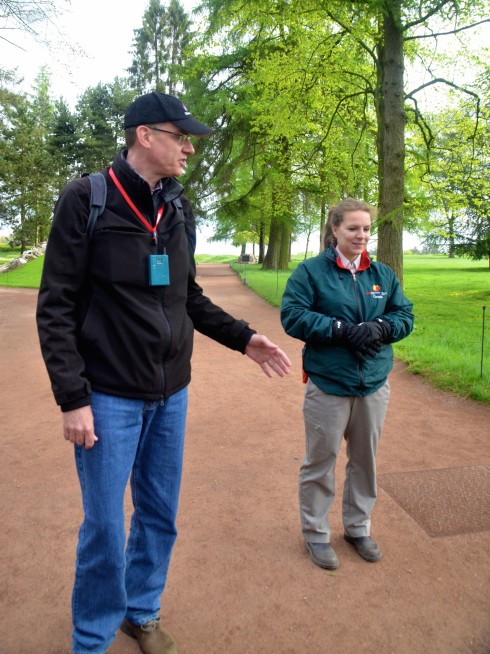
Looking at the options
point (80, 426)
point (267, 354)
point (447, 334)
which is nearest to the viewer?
point (80, 426)

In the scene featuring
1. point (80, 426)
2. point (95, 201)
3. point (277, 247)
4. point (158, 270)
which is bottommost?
point (80, 426)

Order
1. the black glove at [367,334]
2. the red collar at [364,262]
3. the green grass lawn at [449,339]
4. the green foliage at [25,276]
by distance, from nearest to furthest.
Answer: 1. the black glove at [367,334]
2. the red collar at [364,262]
3. the green grass lawn at [449,339]
4. the green foliage at [25,276]

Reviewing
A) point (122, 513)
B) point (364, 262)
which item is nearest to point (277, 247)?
point (364, 262)

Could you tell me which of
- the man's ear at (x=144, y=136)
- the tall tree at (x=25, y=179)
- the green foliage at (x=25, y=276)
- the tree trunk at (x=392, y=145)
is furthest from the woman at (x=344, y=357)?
the tall tree at (x=25, y=179)

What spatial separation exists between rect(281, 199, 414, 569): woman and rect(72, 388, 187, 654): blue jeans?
3.35 feet

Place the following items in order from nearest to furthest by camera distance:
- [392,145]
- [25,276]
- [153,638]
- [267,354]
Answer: [153,638] < [267,354] < [392,145] < [25,276]

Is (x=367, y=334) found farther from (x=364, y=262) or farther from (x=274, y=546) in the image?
(x=274, y=546)

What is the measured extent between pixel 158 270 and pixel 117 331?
300 millimetres

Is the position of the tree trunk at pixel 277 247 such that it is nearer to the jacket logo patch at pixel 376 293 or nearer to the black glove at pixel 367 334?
the jacket logo patch at pixel 376 293

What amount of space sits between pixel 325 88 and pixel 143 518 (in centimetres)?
1423

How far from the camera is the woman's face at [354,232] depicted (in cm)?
329

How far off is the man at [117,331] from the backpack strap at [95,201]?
24 mm

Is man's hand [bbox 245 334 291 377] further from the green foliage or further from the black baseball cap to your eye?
the green foliage

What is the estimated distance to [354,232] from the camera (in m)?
3.30
